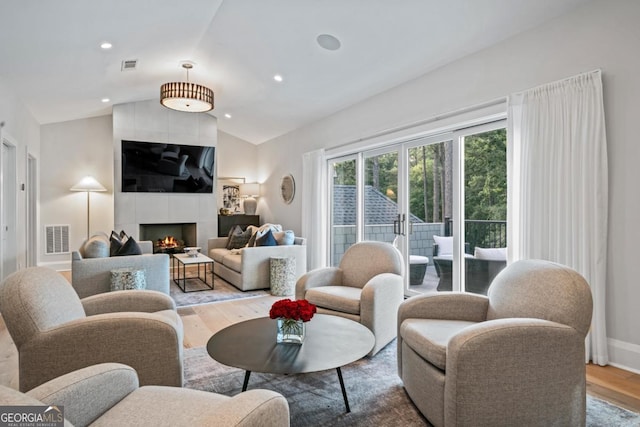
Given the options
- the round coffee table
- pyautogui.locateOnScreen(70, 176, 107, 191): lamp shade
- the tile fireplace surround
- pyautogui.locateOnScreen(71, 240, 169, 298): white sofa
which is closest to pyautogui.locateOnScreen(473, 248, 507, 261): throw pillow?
the round coffee table

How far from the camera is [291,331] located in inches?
85.0

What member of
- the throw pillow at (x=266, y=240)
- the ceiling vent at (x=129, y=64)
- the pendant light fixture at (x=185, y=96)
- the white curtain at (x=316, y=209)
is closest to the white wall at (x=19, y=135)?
the ceiling vent at (x=129, y=64)

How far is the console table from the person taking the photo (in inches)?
319

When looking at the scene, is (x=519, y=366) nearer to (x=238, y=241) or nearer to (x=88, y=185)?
(x=238, y=241)

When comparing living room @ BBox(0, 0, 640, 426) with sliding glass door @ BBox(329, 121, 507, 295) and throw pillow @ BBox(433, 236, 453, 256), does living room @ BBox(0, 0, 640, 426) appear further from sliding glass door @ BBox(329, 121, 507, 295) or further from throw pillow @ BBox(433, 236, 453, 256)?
throw pillow @ BBox(433, 236, 453, 256)

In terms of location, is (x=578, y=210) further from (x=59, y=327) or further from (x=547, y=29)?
(x=59, y=327)

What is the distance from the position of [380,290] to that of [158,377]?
1665 mm

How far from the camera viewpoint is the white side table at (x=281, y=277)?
16.9ft

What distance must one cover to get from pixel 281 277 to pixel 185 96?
8.75 ft

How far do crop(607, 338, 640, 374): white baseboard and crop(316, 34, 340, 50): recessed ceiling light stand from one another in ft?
12.0

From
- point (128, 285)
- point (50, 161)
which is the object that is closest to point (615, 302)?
point (128, 285)

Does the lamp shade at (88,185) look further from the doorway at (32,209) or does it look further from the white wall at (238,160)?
the white wall at (238,160)

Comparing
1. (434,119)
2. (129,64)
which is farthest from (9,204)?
(434,119)

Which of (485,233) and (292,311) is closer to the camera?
(292,311)
